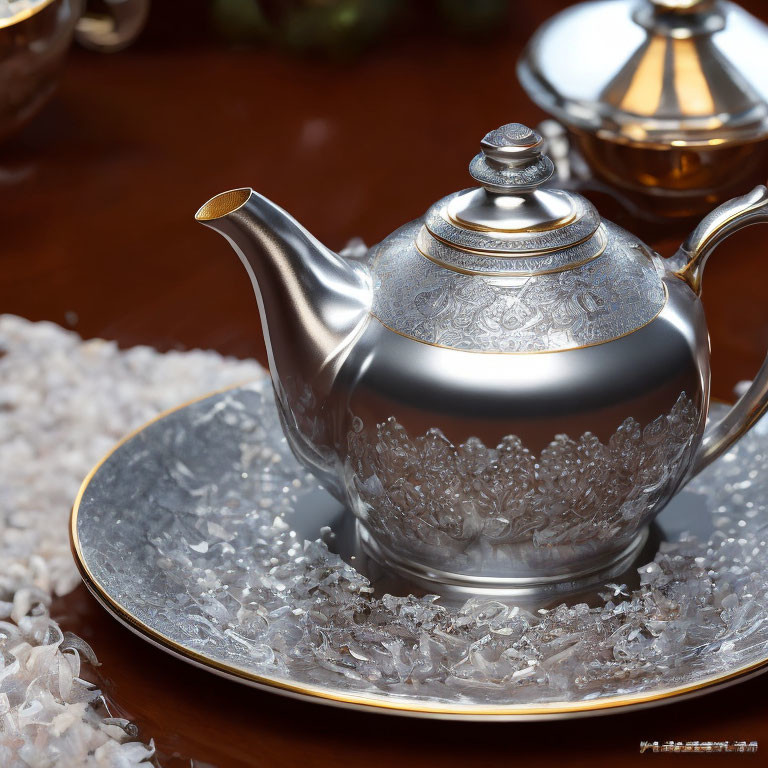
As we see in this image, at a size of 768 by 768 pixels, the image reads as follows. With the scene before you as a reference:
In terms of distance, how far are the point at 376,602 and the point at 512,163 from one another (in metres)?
0.36

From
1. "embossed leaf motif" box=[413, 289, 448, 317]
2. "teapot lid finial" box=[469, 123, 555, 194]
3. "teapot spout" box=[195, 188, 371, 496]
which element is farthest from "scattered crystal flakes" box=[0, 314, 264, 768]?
"teapot lid finial" box=[469, 123, 555, 194]

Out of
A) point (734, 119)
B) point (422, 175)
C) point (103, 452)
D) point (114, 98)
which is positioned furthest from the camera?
point (114, 98)

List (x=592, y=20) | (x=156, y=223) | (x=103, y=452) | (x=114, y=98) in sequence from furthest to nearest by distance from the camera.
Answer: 1. (x=114, y=98)
2. (x=156, y=223)
3. (x=592, y=20)
4. (x=103, y=452)

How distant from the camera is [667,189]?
1.60m

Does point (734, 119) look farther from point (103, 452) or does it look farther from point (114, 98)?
point (114, 98)

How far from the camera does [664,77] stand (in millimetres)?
1581

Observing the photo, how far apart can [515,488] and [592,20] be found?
0.98m

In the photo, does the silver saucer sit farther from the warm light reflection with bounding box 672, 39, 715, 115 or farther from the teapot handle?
the warm light reflection with bounding box 672, 39, 715, 115

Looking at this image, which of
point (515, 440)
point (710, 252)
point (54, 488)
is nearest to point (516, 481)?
point (515, 440)

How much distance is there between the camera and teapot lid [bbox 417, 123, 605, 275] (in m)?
0.95

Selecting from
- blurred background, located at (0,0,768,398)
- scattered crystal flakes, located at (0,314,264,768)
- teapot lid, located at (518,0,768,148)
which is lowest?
blurred background, located at (0,0,768,398)

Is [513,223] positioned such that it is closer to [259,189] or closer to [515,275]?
[515,275]

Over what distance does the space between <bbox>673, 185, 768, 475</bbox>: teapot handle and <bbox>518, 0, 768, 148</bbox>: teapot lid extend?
546mm

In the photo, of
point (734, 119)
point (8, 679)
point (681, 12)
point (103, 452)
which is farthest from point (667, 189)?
point (8, 679)
